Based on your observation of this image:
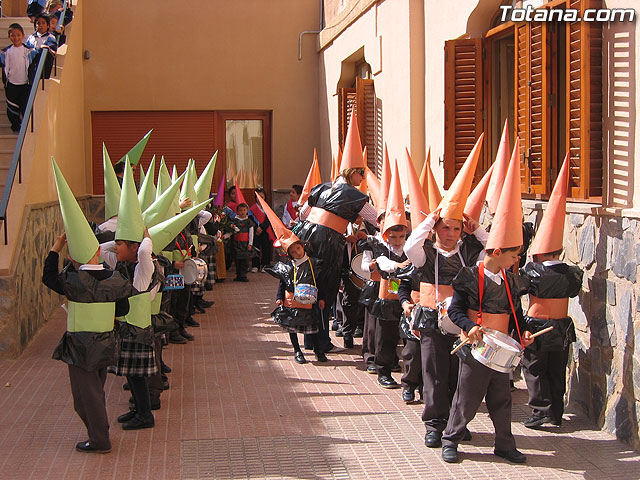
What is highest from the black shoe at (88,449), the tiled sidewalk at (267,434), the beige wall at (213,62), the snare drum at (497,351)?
the beige wall at (213,62)

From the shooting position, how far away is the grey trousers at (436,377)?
610 cm

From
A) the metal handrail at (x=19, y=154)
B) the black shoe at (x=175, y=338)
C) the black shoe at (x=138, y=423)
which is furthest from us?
the black shoe at (x=175, y=338)

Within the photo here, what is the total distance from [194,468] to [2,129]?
28.6ft

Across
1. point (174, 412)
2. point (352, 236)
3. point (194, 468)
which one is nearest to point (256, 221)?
point (352, 236)

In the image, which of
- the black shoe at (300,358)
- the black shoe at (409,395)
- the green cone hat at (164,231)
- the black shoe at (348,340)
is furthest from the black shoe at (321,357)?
the green cone hat at (164,231)

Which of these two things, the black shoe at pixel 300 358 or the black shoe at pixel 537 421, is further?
the black shoe at pixel 300 358

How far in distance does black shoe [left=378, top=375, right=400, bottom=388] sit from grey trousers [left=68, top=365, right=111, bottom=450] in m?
2.68

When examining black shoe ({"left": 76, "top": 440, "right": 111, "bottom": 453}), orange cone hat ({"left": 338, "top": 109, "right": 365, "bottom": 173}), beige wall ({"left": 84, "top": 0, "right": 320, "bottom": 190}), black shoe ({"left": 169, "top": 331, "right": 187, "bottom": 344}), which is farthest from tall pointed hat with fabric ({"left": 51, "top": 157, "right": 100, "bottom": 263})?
beige wall ({"left": 84, "top": 0, "right": 320, "bottom": 190})

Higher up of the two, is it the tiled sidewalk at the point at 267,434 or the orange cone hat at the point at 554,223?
the orange cone hat at the point at 554,223

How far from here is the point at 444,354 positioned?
6156mm

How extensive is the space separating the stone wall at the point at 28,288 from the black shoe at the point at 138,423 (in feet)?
9.63

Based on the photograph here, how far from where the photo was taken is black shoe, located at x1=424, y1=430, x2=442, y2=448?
6.05 metres

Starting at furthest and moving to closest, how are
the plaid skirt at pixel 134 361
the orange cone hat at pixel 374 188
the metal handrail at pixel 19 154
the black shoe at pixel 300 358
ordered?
the metal handrail at pixel 19 154 → the orange cone hat at pixel 374 188 → the black shoe at pixel 300 358 → the plaid skirt at pixel 134 361

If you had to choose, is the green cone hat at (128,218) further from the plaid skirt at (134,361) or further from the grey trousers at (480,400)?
the grey trousers at (480,400)
